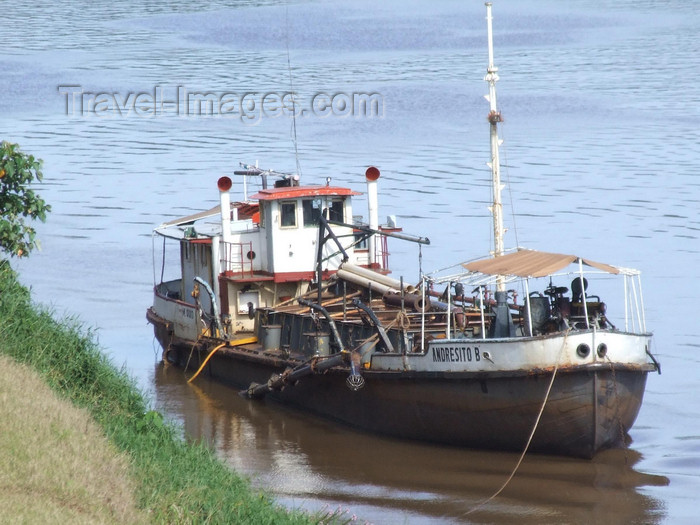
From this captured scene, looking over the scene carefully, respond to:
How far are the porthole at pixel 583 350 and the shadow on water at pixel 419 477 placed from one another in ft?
6.70

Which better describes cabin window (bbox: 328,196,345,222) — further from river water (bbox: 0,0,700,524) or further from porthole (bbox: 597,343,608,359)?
porthole (bbox: 597,343,608,359)

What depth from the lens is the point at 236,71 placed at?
68.9 metres

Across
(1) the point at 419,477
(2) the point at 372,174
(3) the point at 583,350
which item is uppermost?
(2) the point at 372,174

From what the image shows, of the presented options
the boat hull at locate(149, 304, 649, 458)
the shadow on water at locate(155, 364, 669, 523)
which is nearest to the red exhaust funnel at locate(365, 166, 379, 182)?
the boat hull at locate(149, 304, 649, 458)

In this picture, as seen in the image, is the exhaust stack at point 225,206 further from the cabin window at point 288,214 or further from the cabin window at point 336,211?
the cabin window at point 336,211

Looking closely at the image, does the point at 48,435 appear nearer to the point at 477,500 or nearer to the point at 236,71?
the point at 477,500

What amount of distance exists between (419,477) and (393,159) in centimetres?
3161

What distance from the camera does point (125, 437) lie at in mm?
15320

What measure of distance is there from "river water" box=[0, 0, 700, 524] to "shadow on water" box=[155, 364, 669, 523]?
0.05 meters

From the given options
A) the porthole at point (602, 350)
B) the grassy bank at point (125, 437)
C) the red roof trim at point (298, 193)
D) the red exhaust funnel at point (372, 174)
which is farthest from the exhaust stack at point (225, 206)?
the porthole at point (602, 350)

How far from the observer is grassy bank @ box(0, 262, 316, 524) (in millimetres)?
12992

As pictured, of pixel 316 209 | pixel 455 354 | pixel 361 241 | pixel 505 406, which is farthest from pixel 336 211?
pixel 505 406

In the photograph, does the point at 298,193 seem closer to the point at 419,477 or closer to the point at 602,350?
the point at 419,477

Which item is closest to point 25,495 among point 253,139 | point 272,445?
point 272,445
